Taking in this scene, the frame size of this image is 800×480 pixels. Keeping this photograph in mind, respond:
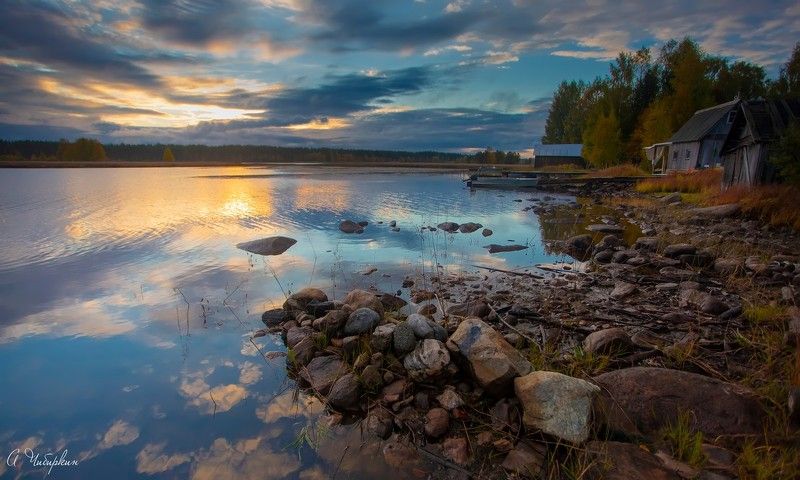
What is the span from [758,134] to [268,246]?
71.4ft

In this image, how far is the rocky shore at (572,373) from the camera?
385cm

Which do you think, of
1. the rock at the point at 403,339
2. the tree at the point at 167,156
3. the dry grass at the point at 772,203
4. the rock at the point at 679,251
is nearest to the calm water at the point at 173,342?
the rock at the point at 403,339

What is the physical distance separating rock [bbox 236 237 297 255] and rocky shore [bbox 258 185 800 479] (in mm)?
6525

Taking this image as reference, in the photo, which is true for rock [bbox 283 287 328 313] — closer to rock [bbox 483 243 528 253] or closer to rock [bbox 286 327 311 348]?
rock [bbox 286 327 311 348]

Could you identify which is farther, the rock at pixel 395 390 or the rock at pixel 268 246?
the rock at pixel 268 246

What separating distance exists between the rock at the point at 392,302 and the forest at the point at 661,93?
174ft

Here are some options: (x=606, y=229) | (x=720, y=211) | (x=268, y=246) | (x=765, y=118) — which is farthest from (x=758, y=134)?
(x=268, y=246)

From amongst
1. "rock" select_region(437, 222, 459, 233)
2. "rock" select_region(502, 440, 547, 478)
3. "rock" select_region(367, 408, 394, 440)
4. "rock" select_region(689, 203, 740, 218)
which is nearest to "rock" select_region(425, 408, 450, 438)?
"rock" select_region(367, 408, 394, 440)

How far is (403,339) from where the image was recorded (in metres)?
5.55

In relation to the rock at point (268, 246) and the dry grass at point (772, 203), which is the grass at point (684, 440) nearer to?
the rock at point (268, 246)

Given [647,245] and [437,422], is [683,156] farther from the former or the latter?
[437,422]

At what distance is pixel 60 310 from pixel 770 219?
73.3 feet

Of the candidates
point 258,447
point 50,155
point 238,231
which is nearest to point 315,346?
point 258,447

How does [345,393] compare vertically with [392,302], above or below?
below
